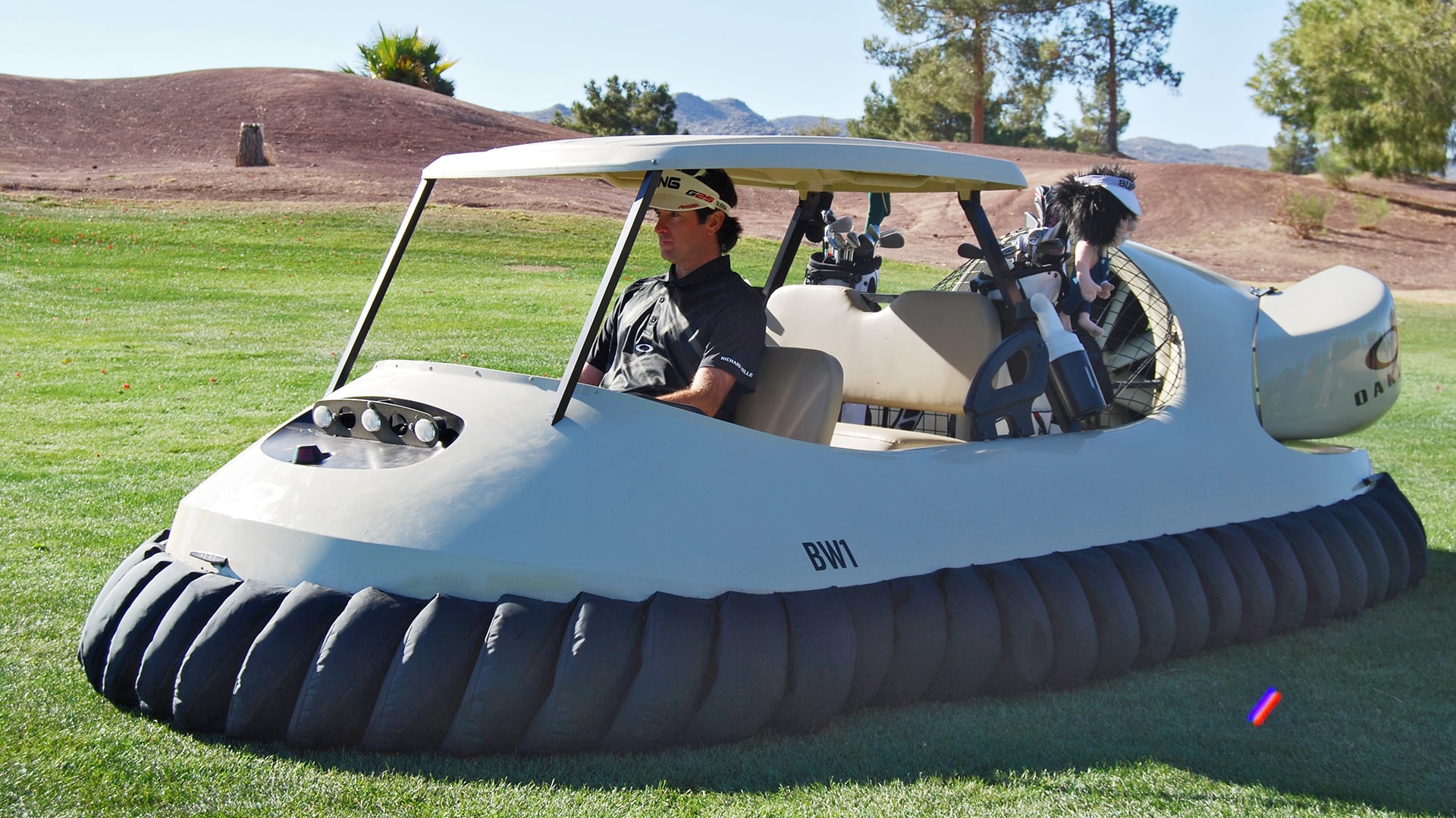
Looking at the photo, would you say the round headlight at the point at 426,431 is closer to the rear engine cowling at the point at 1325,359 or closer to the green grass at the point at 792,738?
the green grass at the point at 792,738

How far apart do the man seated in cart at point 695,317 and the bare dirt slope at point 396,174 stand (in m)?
22.2

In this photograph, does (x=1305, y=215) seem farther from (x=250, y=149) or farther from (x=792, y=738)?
(x=792, y=738)

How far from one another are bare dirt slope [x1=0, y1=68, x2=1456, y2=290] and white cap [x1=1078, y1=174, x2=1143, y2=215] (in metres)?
20.1

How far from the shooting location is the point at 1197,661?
4.26m

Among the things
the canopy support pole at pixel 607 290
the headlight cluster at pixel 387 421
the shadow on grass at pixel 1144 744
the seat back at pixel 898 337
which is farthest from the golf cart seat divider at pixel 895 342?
the headlight cluster at pixel 387 421

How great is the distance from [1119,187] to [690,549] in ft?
11.0

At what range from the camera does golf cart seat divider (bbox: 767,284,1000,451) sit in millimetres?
4645

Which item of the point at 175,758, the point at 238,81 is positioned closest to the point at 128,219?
the point at 238,81

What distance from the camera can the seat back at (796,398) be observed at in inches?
159

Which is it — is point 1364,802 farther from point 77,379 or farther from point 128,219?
point 128,219

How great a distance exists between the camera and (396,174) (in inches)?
1152

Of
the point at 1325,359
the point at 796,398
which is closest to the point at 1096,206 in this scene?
the point at 1325,359

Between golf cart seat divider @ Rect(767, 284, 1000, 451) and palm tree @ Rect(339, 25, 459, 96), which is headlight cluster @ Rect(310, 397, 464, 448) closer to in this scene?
golf cart seat divider @ Rect(767, 284, 1000, 451)

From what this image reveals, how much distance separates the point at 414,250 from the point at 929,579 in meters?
18.1
